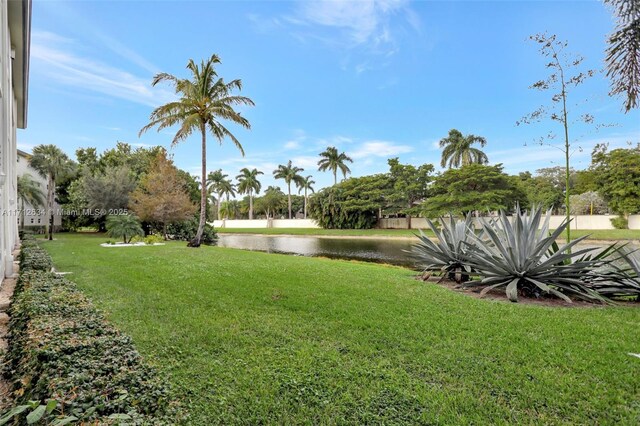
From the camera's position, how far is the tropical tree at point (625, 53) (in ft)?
17.1

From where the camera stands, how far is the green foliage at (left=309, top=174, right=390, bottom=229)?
1700 inches

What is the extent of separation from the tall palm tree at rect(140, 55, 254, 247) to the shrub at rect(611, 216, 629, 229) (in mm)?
36313

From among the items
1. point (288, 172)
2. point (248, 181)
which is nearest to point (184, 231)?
point (288, 172)

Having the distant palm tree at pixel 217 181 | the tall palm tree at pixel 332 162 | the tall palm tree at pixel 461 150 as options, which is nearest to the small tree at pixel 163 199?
the tall palm tree at pixel 332 162

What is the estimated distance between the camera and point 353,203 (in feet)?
143

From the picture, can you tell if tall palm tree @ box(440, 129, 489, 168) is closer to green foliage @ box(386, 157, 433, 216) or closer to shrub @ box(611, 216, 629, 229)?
green foliage @ box(386, 157, 433, 216)

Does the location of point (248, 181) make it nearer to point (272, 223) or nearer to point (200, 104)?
point (272, 223)

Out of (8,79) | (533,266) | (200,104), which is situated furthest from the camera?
(200,104)

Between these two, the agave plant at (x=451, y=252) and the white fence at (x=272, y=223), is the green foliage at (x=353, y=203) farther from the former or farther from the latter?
the agave plant at (x=451, y=252)

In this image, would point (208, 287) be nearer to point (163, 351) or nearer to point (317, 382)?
point (163, 351)

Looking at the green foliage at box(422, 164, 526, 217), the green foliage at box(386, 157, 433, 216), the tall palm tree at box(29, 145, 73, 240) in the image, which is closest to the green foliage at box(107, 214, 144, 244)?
the tall palm tree at box(29, 145, 73, 240)

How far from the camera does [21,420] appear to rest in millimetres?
1793

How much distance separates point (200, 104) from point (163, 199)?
8.67 metres

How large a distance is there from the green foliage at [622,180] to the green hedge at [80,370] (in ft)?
134
